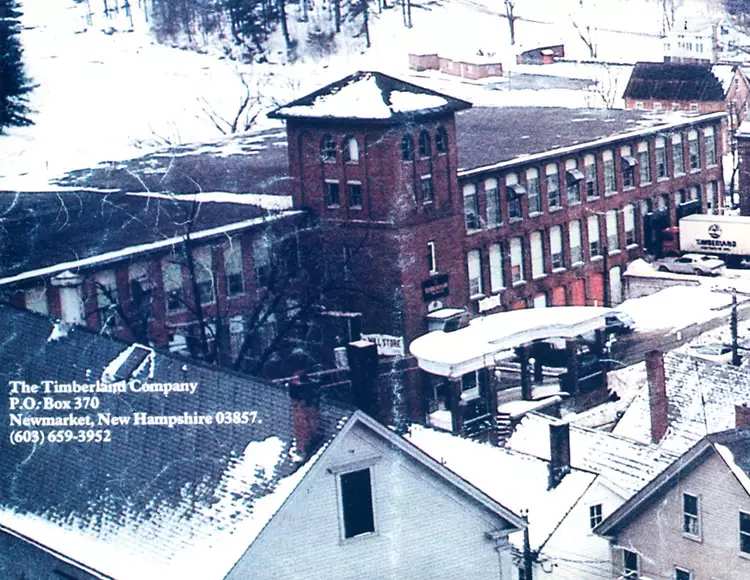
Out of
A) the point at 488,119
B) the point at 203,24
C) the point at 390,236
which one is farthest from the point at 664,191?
the point at 203,24

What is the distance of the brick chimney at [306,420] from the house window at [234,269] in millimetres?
17117

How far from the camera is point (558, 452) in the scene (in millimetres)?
22094

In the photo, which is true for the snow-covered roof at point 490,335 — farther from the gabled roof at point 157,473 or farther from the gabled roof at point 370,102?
the gabled roof at point 157,473

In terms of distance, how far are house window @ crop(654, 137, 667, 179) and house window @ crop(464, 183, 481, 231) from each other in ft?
24.8

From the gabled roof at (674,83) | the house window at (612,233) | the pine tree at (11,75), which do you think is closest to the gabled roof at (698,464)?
the pine tree at (11,75)

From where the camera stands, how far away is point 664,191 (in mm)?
45188

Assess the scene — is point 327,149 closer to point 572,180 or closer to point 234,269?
point 234,269

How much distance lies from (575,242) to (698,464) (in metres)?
22.0

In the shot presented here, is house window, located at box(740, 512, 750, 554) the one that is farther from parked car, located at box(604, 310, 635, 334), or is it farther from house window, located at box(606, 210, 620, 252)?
house window, located at box(606, 210, 620, 252)

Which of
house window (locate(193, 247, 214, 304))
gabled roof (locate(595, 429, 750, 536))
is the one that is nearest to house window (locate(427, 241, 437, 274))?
house window (locate(193, 247, 214, 304))

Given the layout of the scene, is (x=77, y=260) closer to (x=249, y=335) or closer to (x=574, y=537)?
(x=249, y=335)

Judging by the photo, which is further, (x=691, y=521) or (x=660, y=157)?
(x=660, y=157)

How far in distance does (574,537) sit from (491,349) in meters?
10.0

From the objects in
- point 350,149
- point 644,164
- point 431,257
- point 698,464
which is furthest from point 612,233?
point 698,464
